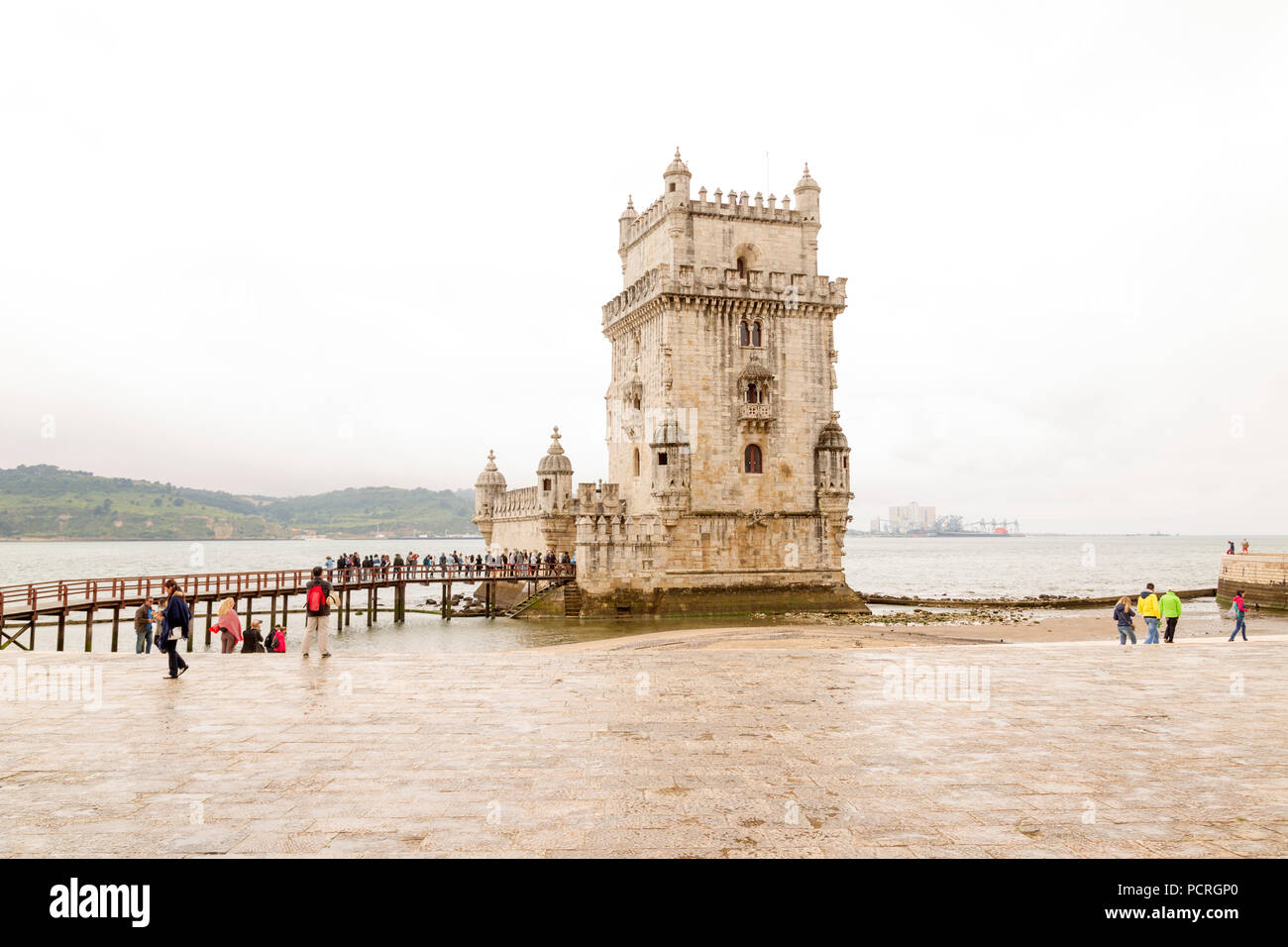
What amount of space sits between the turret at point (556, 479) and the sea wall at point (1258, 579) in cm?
3733

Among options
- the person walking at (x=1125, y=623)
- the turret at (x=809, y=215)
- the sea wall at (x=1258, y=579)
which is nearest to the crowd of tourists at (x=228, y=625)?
the person walking at (x=1125, y=623)

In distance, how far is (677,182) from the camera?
41562 millimetres

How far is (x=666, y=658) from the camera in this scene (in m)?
15.0

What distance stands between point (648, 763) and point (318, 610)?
348 inches

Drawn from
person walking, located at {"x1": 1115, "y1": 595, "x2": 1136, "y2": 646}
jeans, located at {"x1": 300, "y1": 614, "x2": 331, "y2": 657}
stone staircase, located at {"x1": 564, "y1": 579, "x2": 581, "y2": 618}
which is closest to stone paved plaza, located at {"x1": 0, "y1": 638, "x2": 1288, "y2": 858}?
jeans, located at {"x1": 300, "y1": 614, "x2": 331, "y2": 657}

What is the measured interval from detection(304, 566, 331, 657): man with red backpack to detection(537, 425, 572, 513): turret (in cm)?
3153

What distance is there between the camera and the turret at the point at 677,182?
4138 centimetres

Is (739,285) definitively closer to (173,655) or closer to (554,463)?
(554,463)

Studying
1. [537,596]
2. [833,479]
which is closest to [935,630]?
[833,479]

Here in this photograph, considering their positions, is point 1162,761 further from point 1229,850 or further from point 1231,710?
point 1231,710

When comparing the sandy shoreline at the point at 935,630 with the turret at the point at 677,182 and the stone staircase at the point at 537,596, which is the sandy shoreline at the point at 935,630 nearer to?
the stone staircase at the point at 537,596

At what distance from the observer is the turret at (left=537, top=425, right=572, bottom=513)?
47.2 m
